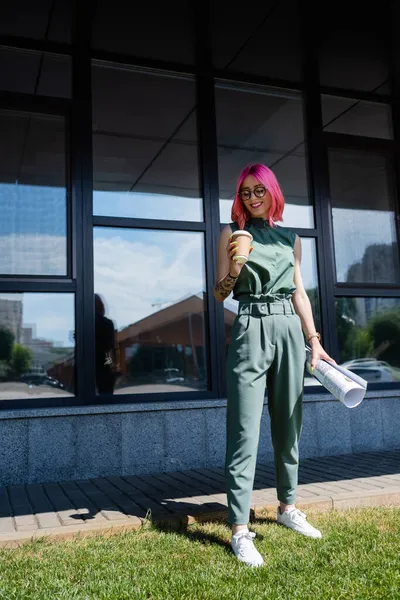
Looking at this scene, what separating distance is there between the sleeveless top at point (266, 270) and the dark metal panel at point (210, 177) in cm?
206

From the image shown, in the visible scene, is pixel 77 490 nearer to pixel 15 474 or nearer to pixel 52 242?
pixel 15 474

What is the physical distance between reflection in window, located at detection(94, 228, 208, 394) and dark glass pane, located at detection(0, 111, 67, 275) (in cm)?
35

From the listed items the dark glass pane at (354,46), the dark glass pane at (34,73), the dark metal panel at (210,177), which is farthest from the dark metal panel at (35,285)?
the dark glass pane at (354,46)

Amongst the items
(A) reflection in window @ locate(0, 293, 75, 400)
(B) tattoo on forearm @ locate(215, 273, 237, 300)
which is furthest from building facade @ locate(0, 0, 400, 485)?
(B) tattoo on forearm @ locate(215, 273, 237, 300)

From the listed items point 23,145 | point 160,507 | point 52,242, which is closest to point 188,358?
point 52,242

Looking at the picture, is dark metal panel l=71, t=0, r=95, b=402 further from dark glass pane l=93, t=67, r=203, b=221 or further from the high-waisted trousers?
the high-waisted trousers

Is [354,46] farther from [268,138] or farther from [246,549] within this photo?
[246,549]

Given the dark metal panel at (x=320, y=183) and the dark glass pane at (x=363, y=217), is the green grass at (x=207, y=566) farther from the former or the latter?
the dark glass pane at (x=363, y=217)

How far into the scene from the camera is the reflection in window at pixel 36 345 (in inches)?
175

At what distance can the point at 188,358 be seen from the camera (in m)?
4.95

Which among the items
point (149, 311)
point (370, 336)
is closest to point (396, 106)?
point (370, 336)

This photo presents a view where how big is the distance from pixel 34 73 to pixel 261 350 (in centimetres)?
332

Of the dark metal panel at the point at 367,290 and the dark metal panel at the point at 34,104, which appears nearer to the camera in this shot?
the dark metal panel at the point at 34,104

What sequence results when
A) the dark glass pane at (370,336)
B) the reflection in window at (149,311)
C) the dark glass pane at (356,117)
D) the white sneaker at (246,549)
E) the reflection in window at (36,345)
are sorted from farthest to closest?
the dark glass pane at (356,117)
the dark glass pane at (370,336)
the reflection in window at (149,311)
the reflection in window at (36,345)
the white sneaker at (246,549)
